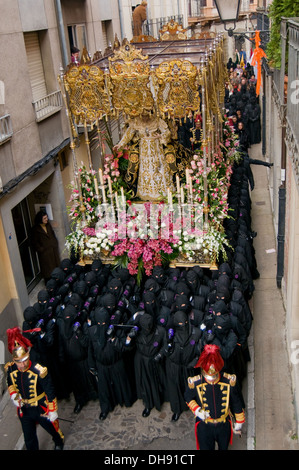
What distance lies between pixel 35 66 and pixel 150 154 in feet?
10.2

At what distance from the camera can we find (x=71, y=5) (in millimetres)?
12719

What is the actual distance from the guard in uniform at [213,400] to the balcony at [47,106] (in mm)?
6338

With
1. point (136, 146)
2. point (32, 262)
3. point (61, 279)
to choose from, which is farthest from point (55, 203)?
point (61, 279)

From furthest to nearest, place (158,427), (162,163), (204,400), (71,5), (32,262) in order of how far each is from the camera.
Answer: (71,5) → (32,262) → (162,163) → (158,427) → (204,400)

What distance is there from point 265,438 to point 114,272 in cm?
357

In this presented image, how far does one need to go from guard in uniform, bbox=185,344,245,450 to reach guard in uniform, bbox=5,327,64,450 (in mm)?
1735

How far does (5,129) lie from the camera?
8484 mm

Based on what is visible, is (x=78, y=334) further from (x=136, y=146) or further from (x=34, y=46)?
(x=34, y=46)

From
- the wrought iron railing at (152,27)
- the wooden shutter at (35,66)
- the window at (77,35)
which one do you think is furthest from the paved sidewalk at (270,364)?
the wrought iron railing at (152,27)

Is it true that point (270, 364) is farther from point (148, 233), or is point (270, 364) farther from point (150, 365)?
point (148, 233)

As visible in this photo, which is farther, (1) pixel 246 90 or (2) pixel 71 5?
(1) pixel 246 90

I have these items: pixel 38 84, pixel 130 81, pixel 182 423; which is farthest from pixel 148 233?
pixel 38 84

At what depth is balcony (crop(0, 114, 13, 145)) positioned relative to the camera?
326 inches

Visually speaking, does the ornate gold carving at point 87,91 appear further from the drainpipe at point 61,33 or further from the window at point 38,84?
the drainpipe at point 61,33
